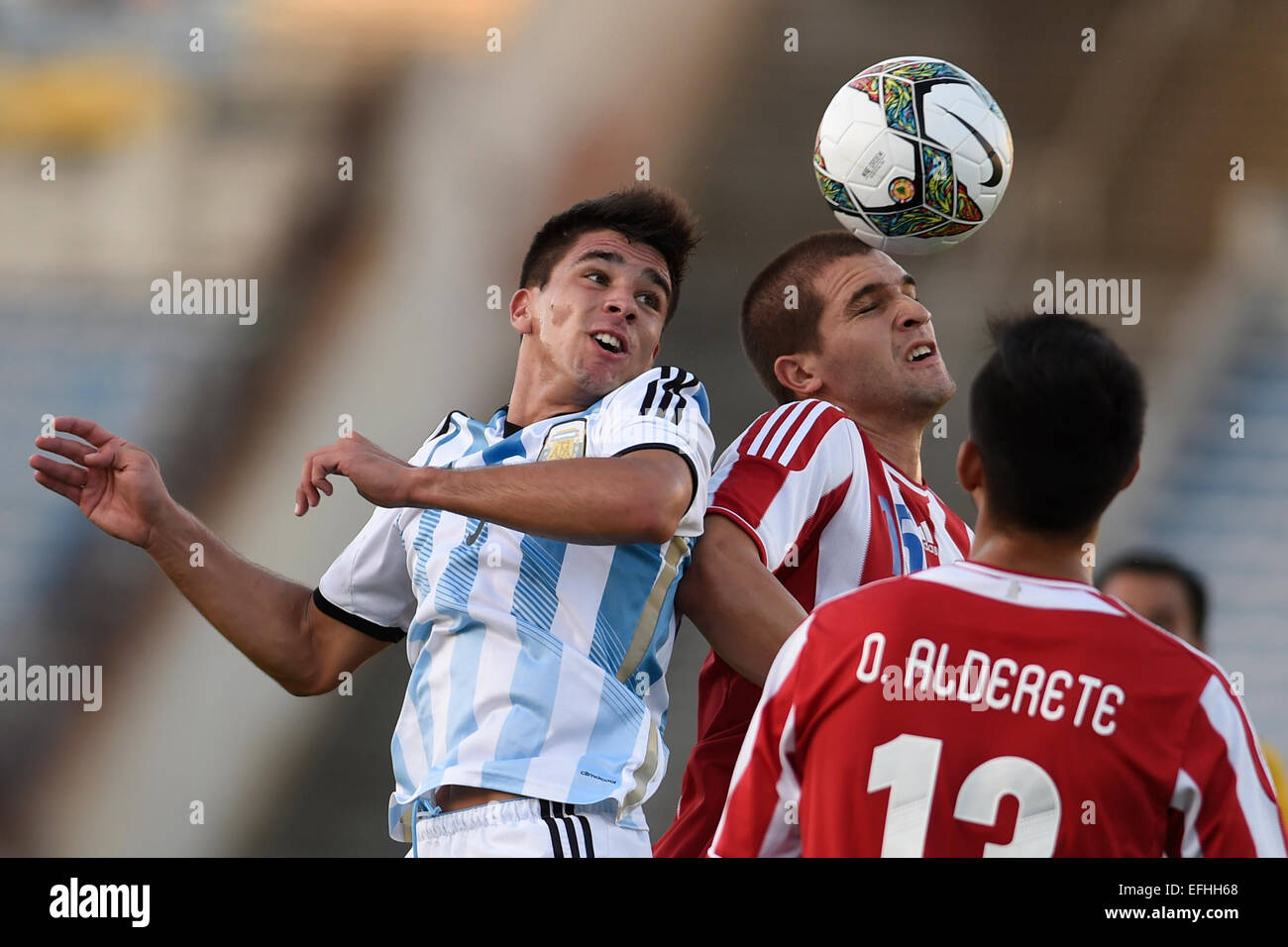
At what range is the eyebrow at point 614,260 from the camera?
3.31 m

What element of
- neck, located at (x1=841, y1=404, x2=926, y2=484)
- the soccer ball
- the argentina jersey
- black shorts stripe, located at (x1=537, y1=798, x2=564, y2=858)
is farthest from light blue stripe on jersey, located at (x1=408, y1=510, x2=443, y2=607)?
the soccer ball

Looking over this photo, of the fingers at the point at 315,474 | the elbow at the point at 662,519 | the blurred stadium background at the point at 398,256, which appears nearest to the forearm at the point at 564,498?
the elbow at the point at 662,519

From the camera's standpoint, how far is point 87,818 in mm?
5957

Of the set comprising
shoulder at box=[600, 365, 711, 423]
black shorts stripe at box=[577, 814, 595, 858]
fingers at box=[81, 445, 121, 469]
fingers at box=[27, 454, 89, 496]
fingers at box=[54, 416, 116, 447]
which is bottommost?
black shorts stripe at box=[577, 814, 595, 858]

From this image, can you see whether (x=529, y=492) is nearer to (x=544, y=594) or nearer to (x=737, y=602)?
(x=544, y=594)

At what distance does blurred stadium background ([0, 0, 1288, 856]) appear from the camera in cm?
603

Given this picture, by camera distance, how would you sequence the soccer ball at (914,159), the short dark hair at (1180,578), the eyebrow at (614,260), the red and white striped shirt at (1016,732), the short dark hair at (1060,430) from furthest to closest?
the short dark hair at (1180,578) → the soccer ball at (914,159) → the eyebrow at (614,260) → the short dark hair at (1060,430) → the red and white striped shirt at (1016,732)

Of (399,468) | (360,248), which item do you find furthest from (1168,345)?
(399,468)

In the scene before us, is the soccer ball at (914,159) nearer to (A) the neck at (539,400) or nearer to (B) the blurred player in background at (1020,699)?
(A) the neck at (539,400)

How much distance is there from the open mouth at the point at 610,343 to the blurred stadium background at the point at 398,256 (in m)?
2.86

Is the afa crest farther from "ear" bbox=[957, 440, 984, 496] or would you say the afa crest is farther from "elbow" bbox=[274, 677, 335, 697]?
"ear" bbox=[957, 440, 984, 496]

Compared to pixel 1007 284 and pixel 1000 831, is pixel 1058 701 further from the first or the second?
pixel 1007 284

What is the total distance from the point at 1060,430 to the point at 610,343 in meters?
1.39
